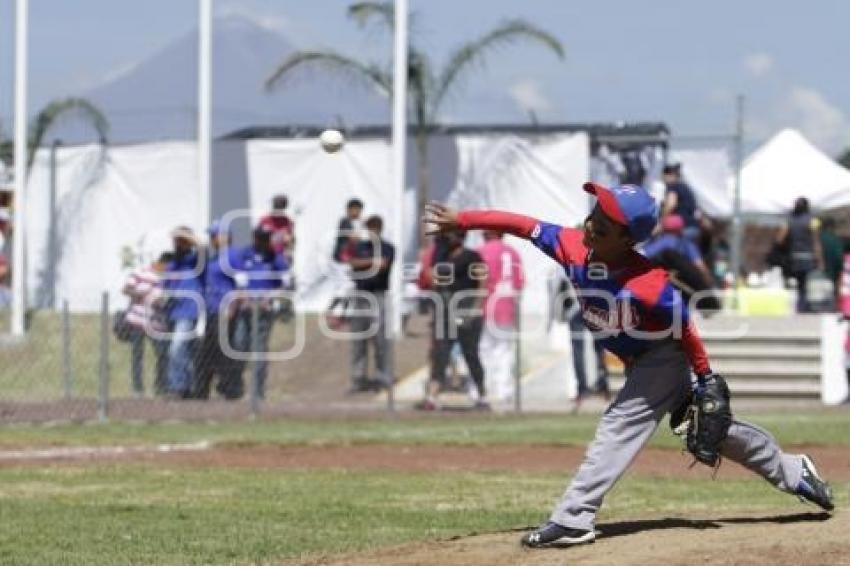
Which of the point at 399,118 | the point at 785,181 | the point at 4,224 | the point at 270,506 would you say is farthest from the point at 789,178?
the point at 270,506

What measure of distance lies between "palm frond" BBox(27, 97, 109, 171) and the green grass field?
14068 millimetres

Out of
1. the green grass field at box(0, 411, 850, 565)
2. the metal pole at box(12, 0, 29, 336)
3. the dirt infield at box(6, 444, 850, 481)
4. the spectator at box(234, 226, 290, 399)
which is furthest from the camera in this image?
the metal pole at box(12, 0, 29, 336)

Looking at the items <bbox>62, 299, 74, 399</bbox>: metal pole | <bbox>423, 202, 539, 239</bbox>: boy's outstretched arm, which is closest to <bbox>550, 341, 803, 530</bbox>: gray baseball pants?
<bbox>423, 202, 539, 239</bbox>: boy's outstretched arm

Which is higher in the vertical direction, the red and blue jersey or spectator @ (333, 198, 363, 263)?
spectator @ (333, 198, 363, 263)

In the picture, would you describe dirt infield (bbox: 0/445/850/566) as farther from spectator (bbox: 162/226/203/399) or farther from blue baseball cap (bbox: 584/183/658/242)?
spectator (bbox: 162/226/203/399)

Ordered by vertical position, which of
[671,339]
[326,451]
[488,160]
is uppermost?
[488,160]

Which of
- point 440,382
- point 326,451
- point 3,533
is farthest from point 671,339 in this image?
point 440,382

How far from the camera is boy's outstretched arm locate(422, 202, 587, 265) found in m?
9.21

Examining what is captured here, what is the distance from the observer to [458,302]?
21.1 meters

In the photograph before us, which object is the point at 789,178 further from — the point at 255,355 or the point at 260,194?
the point at 255,355

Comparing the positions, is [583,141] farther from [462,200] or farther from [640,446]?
[640,446]

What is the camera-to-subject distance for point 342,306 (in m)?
23.7

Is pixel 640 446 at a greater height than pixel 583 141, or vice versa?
pixel 583 141

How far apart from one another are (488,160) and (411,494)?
15.7m
